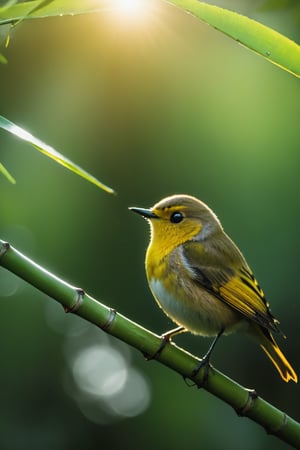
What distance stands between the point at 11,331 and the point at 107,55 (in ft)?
6.32

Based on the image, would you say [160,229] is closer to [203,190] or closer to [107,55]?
[203,190]

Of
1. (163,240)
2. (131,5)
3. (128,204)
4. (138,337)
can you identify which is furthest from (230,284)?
(131,5)

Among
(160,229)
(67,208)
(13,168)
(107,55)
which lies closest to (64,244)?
(67,208)

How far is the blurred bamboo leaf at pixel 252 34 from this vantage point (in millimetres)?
1418

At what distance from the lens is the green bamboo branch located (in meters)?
1.65

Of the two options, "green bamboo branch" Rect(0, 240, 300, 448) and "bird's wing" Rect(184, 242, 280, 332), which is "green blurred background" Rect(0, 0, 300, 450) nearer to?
"bird's wing" Rect(184, 242, 280, 332)

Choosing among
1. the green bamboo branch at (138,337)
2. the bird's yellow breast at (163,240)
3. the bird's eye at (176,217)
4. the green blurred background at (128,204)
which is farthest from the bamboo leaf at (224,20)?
the green blurred background at (128,204)

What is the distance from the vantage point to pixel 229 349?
5.05 meters

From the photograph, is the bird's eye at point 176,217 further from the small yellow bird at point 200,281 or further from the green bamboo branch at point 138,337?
the green bamboo branch at point 138,337

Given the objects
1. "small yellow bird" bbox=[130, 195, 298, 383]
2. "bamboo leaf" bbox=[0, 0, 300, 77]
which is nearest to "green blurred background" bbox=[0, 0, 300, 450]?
"small yellow bird" bbox=[130, 195, 298, 383]

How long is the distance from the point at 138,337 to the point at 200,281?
126 cm

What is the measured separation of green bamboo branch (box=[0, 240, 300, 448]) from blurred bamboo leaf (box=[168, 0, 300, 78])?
0.55 meters

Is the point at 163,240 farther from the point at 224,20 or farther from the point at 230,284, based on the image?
the point at 224,20

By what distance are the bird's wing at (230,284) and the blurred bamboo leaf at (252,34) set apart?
65.8 inches
